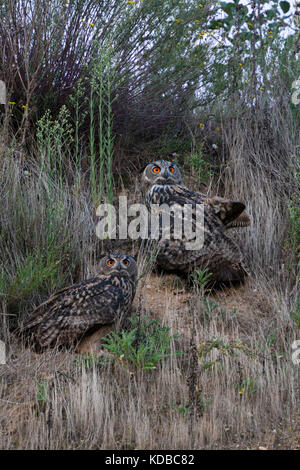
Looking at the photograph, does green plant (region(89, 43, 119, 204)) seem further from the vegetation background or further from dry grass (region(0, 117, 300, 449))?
dry grass (region(0, 117, 300, 449))

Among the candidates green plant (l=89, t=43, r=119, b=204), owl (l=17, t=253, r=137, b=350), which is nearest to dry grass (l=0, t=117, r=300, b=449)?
owl (l=17, t=253, r=137, b=350)

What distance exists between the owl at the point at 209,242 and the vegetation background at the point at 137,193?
18 cm

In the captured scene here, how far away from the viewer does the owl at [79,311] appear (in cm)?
333

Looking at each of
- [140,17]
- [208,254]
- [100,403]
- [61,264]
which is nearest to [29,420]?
[100,403]

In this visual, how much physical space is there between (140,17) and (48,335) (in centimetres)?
340

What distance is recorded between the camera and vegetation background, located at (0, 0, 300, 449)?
2.80 metres

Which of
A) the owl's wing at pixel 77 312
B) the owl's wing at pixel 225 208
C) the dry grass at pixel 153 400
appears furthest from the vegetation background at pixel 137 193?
the owl's wing at pixel 225 208

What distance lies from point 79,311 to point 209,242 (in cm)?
124

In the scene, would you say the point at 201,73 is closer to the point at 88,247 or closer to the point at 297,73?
the point at 297,73

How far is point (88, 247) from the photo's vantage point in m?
4.30

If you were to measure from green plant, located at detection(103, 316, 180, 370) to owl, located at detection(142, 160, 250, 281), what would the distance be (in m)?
0.62

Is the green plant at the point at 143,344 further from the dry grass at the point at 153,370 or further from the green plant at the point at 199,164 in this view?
the green plant at the point at 199,164
